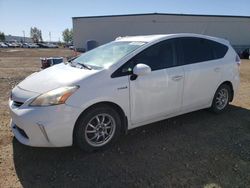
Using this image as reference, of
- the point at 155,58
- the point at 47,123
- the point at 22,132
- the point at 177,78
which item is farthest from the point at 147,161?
the point at 22,132

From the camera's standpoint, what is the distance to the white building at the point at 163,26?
39.9 metres

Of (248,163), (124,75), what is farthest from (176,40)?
(248,163)

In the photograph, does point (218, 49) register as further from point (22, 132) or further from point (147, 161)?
point (22, 132)

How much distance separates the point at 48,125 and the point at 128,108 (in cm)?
118

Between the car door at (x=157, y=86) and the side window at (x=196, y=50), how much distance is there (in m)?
0.29

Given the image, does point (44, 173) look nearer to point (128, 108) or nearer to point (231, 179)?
point (128, 108)

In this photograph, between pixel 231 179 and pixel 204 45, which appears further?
pixel 204 45

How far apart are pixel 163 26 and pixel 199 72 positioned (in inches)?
1476

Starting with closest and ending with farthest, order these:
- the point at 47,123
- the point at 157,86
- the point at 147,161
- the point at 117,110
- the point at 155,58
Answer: the point at 47,123, the point at 147,161, the point at 117,110, the point at 157,86, the point at 155,58

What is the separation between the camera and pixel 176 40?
171 inches

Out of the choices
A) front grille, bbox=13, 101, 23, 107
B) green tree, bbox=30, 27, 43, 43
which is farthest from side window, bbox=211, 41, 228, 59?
green tree, bbox=30, 27, 43, 43

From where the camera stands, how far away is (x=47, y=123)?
3.04 meters

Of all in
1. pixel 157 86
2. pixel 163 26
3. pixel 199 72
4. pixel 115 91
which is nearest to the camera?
pixel 115 91

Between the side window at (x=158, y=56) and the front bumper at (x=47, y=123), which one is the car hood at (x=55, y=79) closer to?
the front bumper at (x=47, y=123)
